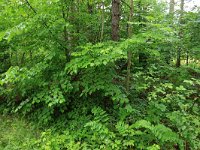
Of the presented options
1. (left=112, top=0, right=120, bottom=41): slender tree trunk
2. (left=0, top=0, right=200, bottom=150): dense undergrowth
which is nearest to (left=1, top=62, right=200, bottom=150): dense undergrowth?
(left=0, top=0, right=200, bottom=150): dense undergrowth

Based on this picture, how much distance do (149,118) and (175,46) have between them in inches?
109

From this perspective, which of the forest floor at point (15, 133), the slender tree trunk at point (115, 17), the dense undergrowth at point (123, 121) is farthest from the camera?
the slender tree trunk at point (115, 17)

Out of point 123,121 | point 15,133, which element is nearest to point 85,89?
point 123,121

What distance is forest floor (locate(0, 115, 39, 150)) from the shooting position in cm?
415

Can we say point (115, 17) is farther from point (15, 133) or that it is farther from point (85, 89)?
point (15, 133)

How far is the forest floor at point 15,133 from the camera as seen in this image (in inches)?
163

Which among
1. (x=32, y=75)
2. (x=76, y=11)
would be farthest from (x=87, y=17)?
Result: (x=32, y=75)

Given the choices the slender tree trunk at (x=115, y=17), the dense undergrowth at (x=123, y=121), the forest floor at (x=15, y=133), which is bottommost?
the forest floor at (x=15, y=133)

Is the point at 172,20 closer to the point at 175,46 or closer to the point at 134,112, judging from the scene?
the point at 175,46

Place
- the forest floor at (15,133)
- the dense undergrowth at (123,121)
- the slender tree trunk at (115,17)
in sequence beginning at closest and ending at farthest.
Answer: the dense undergrowth at (123,121), the forest floor at (15,133), the slender tree trunk at (115,17)

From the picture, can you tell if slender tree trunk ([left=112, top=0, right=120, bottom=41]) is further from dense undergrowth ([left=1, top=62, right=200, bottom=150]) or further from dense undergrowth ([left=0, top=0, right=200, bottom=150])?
dense undergrowth ([left=1, top=62, right=200, bottom=150])

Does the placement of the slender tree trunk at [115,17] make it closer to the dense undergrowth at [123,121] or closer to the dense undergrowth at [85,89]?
the dense undergrowth at [85,89]

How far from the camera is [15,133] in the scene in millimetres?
4488

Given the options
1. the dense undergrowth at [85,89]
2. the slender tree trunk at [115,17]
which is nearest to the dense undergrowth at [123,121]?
the dense undergrowth at [85,89]
